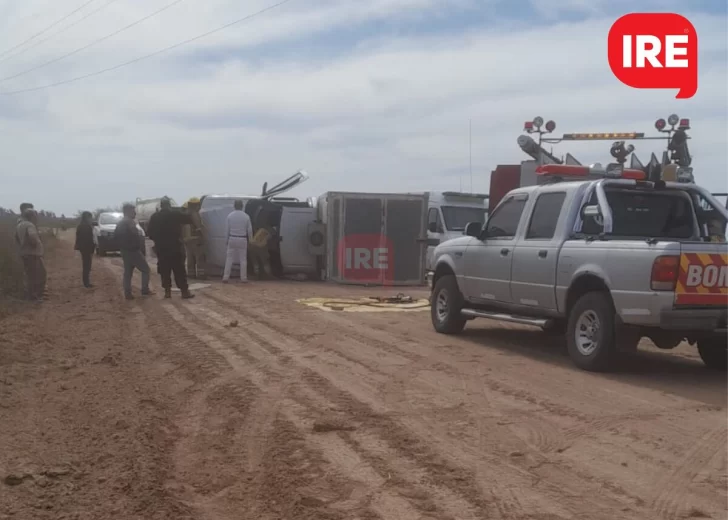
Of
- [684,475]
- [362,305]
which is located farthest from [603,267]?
[362,305]

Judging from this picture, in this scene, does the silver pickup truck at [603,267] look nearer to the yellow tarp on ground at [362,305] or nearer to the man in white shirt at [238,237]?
the yellow tarp on ground at [362,305]

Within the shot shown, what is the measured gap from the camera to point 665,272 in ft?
24.1

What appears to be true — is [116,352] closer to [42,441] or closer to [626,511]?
[42,441]

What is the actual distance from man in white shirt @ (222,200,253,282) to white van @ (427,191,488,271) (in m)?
4.61

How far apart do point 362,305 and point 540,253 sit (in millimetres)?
5808

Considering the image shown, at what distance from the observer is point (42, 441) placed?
556 centimetres

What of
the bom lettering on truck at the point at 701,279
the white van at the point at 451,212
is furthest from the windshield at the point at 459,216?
the bom lettering on truck at the point at 701,279

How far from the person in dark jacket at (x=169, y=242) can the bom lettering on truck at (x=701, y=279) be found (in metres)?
9.46

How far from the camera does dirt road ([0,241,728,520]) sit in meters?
4.45

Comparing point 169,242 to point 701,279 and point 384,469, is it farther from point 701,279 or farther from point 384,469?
point 384,469

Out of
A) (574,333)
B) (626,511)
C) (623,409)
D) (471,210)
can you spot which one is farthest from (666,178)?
(471,210)

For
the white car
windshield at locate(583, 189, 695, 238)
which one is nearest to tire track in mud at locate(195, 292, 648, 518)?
windshield at locate(583, 189, 695, 238)

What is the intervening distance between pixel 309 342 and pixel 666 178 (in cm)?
453

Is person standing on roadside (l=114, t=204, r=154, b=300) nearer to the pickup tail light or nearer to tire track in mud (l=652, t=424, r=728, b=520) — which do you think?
the pickup tail light
